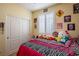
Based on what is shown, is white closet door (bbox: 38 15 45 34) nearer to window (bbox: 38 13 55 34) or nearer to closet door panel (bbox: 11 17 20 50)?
window (bbox: 38 13 55 34)

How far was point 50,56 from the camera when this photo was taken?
140 cm

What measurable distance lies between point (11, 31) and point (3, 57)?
40cm

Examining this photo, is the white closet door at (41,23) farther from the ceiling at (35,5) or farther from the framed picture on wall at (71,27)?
the framed picture on wall at (71,27)

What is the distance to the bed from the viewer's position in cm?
135

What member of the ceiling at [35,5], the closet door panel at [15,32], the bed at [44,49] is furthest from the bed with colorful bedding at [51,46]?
the ceiling at [35,5]

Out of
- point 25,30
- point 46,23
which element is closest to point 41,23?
point 46,23

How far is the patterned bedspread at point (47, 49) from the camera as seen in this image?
134 centimetres

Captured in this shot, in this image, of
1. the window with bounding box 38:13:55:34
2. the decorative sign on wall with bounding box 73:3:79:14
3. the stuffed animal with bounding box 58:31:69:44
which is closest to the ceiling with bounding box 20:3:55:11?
the window with bounding box 38:13:55:34

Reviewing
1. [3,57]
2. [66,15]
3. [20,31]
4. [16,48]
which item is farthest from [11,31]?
[66,15]

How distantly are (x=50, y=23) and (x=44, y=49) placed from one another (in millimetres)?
407

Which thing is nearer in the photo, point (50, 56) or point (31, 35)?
point (50, 56)

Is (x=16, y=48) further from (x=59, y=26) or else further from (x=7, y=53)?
(x=59, y=26)

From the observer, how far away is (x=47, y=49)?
1400 mm

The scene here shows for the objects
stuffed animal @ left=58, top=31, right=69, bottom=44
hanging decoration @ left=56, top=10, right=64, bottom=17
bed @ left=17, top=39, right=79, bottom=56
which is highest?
hanging decoration @ left=56, top=10, right=64, bottom=17
